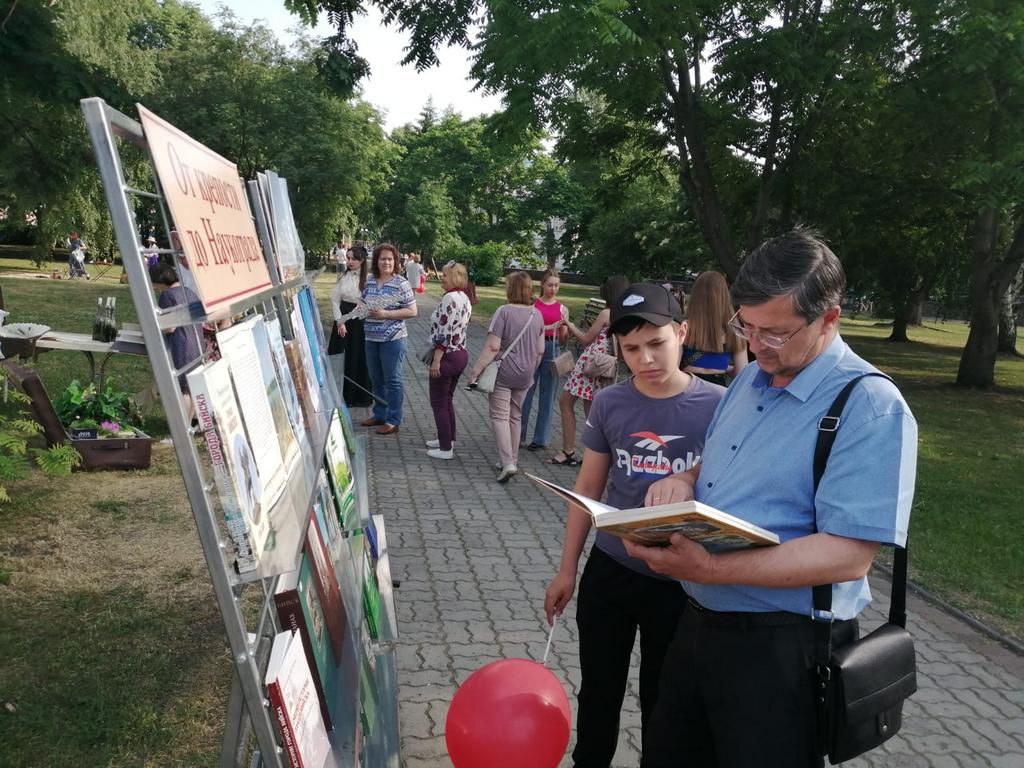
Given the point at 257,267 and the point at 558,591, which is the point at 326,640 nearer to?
the point at 558,591

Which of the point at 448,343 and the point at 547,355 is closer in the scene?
the point at 448,343

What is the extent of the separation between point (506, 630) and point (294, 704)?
10.0 feet

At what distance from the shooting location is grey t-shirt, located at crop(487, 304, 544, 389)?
310 inches

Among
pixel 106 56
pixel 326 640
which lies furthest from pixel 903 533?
→ pixel 106 56

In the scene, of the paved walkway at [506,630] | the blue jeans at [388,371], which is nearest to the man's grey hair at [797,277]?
the paved walkway at [506,630]

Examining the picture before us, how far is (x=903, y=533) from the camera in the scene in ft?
6.05

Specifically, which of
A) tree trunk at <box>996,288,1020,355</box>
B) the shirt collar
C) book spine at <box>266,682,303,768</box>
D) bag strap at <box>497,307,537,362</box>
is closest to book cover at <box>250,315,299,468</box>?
book spine at <box>266,682,303,768</box>

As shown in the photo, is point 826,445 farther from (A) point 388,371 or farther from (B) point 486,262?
(B) point 486,262

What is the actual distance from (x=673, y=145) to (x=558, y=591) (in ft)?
50.7

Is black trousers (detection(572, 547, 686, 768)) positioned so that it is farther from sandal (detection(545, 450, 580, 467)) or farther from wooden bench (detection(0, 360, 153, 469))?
sandal (detection(545, 450, 580, 467))

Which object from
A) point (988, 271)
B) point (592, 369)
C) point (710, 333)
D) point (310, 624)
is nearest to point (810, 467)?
point (310, 624)

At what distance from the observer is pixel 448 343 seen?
835 cm

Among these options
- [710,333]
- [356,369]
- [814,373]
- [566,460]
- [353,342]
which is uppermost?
[814,373]

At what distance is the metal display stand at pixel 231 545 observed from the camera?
160cm
